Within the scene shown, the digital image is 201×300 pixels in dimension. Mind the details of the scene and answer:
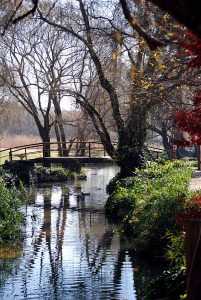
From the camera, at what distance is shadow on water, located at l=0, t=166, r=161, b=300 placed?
10492 mm

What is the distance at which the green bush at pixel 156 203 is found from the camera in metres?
12.7

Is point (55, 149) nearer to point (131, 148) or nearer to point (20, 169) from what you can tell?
point (20, 169)

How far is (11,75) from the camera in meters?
41.0

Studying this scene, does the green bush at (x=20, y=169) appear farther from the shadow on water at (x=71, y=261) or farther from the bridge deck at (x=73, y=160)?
the shadow on water at (x=71, y=261)

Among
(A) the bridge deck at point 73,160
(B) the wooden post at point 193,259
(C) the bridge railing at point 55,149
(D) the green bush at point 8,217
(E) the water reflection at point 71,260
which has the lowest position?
(E) the water reflection at point 71,260

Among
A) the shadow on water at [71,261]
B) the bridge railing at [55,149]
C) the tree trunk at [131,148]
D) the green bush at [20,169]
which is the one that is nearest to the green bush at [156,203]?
the shadow on water at [71,261]

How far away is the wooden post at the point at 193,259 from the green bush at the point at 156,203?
594 centimetres

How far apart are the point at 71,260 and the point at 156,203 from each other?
2.27m

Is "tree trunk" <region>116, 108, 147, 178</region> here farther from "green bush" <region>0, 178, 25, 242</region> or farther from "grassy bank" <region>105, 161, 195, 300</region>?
"green bush" <region>0, 178, 25, 242</region>

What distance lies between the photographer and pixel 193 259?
5.27 meters

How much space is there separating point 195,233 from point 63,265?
7811 mm

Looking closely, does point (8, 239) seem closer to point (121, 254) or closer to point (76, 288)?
point (121, 254)

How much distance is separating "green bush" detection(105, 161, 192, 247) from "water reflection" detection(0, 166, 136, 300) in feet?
2.25

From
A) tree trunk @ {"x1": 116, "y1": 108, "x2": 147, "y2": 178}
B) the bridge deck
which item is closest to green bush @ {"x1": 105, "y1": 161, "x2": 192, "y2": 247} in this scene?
tree trunk @ {"x1": 116, "y1": 108, "x2": 147, "y2": 178}
